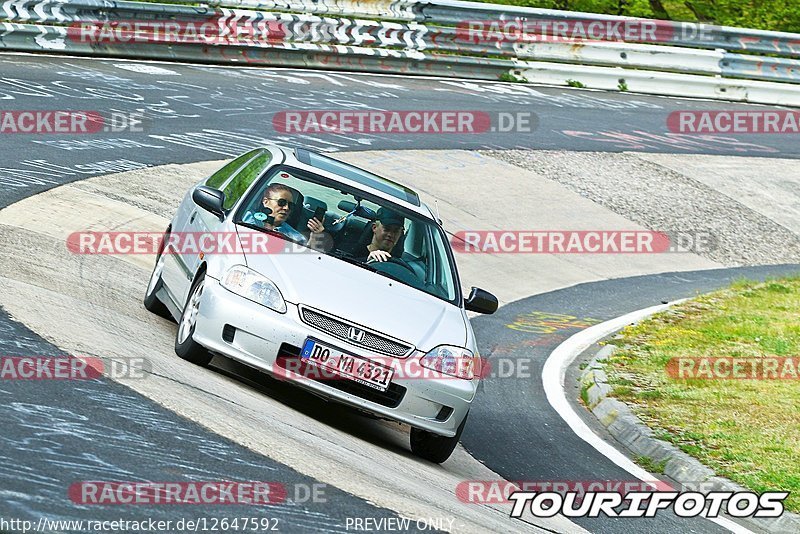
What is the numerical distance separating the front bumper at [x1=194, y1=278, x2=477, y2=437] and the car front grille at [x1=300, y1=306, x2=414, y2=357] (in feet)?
0.13

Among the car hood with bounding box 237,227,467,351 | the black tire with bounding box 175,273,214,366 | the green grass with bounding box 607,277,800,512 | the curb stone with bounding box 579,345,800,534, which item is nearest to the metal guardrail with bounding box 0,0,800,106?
the green grass with bounding box 607,277,800,512

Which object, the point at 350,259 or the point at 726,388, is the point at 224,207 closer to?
the point at 350,259

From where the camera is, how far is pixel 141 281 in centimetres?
1098

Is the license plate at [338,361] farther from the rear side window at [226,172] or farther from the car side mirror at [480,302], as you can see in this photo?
the rear side window at [226,172]

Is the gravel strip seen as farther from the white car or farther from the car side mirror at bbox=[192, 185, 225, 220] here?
the car side mirror at bbox=[192, 185, 225, 220]

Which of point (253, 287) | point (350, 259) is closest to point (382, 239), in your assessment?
point (350, 259)

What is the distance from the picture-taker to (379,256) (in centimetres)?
901

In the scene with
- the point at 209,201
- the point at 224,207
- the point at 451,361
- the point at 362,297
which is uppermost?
the point at 209,201

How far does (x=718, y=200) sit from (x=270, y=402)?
1257 centimetres

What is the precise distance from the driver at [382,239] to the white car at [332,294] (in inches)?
0.4

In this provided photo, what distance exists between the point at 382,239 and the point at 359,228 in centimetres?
20

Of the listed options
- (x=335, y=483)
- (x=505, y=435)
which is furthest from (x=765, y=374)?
(x=335, y=483)

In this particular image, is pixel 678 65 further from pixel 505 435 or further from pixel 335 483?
pixel 335 483

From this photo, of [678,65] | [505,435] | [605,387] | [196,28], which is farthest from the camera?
[678,65]
